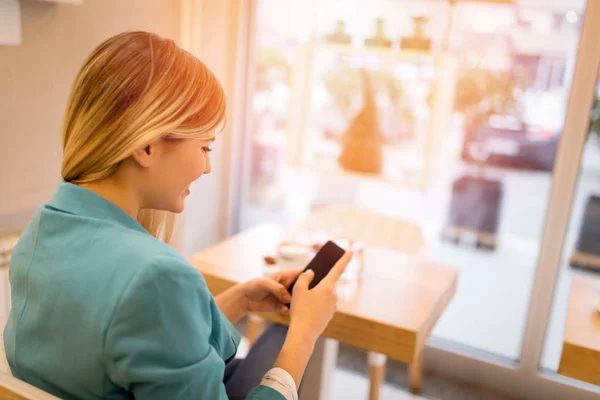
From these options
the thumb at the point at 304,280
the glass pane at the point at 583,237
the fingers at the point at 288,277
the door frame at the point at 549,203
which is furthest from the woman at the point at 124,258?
the door frame at the point at 549,203

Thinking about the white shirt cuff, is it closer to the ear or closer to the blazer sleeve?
the blazer sleeve

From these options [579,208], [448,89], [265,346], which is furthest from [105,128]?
[579,208]

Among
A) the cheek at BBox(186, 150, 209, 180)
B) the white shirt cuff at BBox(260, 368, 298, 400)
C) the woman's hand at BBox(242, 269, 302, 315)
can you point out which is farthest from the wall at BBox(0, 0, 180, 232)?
the white shirt cuff at BBox(260, 368, 298, 400)

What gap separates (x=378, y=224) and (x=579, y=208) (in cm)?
68

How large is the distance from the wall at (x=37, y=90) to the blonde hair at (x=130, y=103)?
0.76 meters

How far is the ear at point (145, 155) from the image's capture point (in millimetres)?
734

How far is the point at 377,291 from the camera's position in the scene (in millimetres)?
1317

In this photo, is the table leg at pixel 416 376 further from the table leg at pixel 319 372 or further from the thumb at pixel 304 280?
the thumb at pixel 304 280

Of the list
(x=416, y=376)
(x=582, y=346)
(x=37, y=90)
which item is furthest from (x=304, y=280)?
(x=416, y=376)

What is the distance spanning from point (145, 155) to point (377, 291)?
2.47ft

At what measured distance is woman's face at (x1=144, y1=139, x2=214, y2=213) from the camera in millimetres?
764

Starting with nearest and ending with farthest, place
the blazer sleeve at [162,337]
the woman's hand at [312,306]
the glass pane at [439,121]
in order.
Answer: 1. the blazer sleeve at [162,337]
2. the woman's hand at [312,306]
3. the glass pane at [439,121]

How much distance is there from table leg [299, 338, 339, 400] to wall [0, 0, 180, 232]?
89cm

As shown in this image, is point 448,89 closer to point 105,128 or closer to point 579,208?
point 579,208
